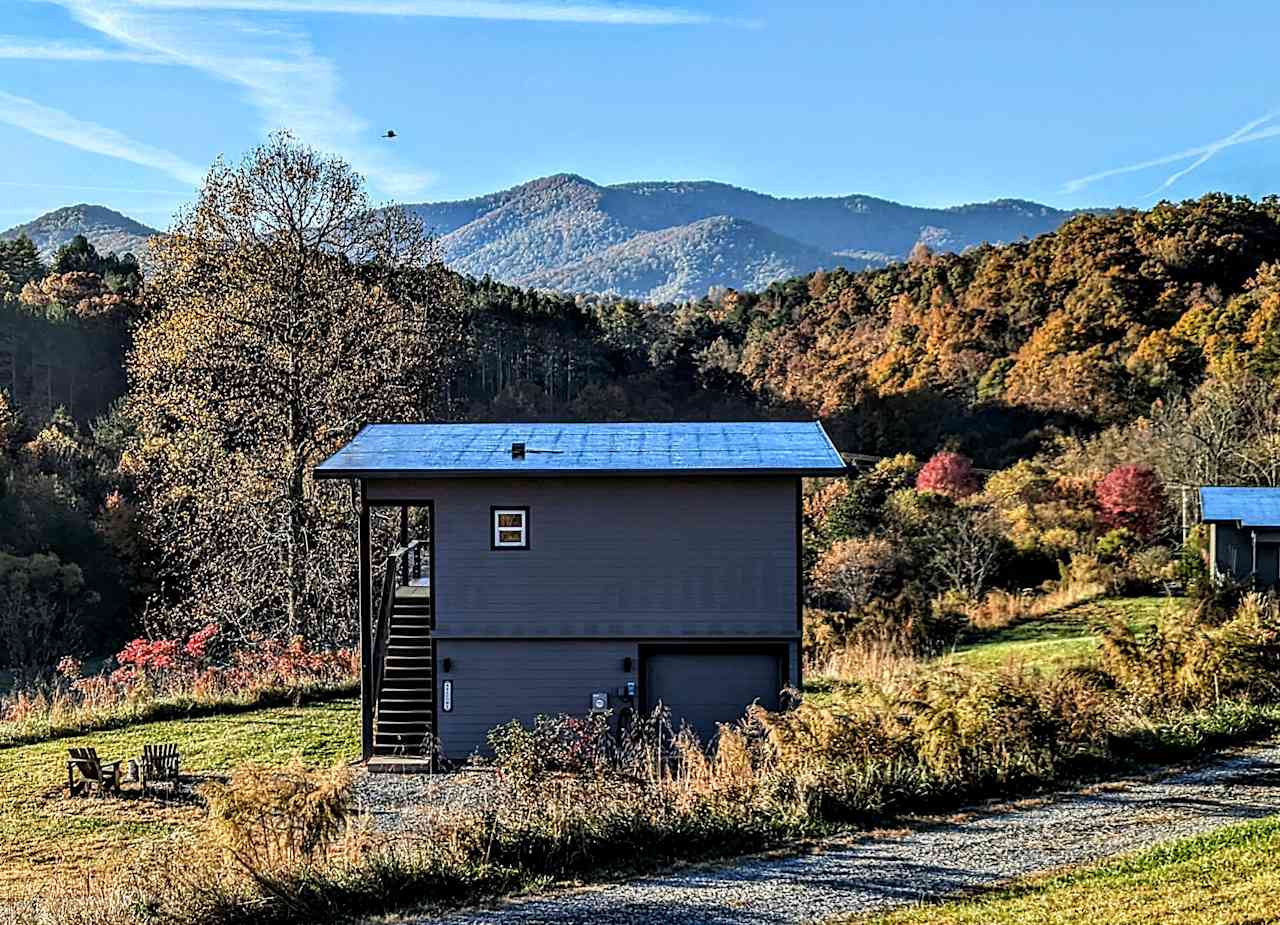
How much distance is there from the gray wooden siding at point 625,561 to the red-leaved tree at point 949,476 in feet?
70.7

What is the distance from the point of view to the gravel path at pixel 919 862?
8.49 metres

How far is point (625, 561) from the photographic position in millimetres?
14820

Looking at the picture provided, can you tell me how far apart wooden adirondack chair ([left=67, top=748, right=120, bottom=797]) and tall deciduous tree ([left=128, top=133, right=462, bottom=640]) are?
8882 millimetres

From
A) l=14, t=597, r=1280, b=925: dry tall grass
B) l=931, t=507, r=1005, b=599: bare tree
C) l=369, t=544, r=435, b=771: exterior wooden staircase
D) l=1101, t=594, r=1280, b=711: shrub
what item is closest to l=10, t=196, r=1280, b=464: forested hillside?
l=931, t=507, r=1005, b=599: bare tree

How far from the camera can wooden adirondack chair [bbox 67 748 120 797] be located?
44.5 feet

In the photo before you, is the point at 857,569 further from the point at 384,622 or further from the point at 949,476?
the point at 384,622

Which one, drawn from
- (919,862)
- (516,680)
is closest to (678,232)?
(516,680)

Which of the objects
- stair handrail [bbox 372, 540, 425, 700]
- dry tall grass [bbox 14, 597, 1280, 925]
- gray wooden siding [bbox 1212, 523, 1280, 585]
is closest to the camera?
dry tall grass [bbox 14, 597, 1280, 925]

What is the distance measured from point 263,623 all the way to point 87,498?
1501 cm

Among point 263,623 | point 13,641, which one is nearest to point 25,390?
point 13,641

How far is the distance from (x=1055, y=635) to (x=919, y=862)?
14356mm

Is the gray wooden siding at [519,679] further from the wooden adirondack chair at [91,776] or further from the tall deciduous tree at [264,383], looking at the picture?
the tall deciduous tree at [264,383]

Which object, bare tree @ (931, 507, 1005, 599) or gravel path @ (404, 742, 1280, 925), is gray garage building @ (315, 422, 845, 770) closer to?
gravel path @ (404, 742, 1280, 925)

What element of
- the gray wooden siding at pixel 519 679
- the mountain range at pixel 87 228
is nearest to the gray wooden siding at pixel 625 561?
the gray wooden siding at pixel 519 679
